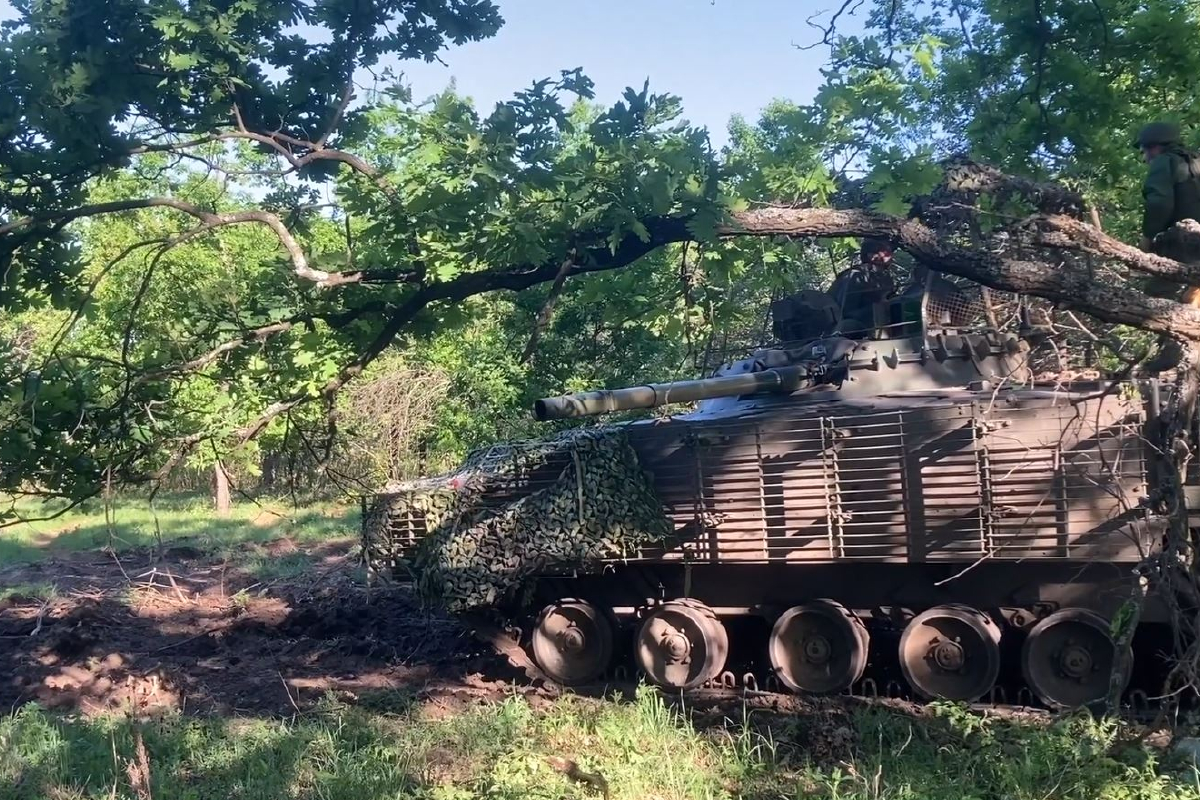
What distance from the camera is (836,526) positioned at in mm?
8477

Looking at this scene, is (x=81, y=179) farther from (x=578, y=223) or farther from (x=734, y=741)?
(x=734, y=741)

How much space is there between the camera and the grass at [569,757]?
5.98m

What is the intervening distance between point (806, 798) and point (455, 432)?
14.2 m

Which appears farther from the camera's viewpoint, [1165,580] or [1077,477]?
[1077,477]

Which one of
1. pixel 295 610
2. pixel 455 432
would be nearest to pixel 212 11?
pixel 295 610

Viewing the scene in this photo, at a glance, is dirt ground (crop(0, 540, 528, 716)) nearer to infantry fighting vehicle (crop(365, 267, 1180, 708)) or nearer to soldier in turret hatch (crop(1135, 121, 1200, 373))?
infantry fighting vehicle (crop(365, 267, 1180, 708))

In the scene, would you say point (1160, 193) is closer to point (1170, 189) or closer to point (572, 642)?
point (1170, 189)

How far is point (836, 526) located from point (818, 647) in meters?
0.95

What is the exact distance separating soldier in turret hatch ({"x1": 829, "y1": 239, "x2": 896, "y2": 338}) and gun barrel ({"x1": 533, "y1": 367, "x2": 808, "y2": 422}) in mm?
849

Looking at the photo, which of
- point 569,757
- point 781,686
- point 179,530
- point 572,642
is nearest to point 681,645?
point 781,686

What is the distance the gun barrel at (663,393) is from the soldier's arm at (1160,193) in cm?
388

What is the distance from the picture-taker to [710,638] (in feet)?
29.4

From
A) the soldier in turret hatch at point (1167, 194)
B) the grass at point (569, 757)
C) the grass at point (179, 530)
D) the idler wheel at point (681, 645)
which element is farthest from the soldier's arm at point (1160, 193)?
the grass at point (179, 530)

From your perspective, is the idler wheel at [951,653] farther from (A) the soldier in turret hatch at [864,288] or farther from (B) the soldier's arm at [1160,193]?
(B) the soldier's arm at [1160,193]
